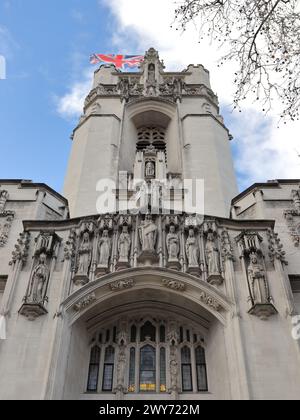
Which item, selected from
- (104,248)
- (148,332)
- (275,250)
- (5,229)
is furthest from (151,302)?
(5,229)

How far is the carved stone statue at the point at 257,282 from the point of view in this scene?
36.4 ft

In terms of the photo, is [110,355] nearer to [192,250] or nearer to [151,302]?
[151,302]

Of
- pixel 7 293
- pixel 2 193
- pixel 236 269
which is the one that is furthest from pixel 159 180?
pixel 7 293

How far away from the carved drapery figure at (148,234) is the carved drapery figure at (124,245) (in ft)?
1.35

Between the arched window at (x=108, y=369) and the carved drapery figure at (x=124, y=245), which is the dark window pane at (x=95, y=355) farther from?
the carved drapery figure at (x=124, y=245)

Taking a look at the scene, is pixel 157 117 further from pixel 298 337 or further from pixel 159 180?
pixel 298 337

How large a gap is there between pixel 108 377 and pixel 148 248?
358 centimetres

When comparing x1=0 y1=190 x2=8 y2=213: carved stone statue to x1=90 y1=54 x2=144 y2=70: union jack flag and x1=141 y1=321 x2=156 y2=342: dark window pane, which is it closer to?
x1=141 y1=321 x2=156 y2=342: dark window pane

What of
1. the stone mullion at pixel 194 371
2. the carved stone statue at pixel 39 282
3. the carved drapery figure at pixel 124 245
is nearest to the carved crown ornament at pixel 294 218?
the stone mullion at pixel 194 371

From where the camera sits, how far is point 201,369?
38.2ft

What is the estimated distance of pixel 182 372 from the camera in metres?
11.6

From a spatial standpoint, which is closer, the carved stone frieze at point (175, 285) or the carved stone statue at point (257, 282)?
the carved stone statue at point (257, 282)

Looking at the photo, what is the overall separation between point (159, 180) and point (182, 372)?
9346 millimetres

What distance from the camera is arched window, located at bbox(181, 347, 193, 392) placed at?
11.3 metres
